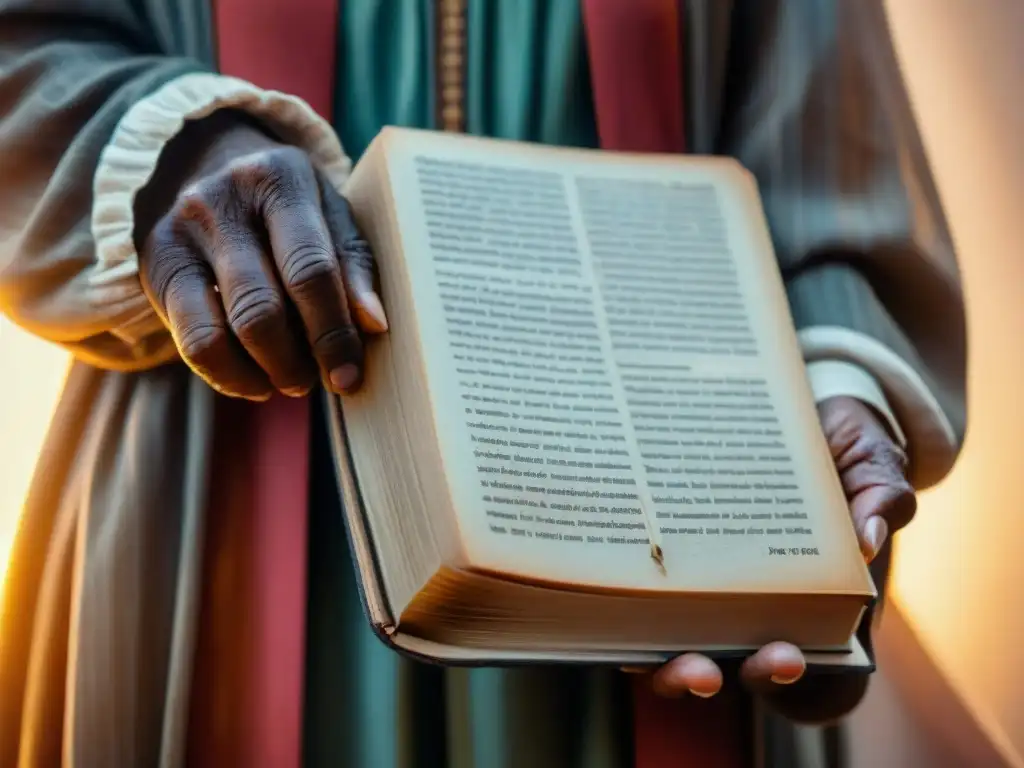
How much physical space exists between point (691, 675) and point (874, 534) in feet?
0.36

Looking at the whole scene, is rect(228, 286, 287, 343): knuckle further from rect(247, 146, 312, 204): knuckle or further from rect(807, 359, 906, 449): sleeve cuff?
rect(807, 359, 906, 449): sleeve cuff

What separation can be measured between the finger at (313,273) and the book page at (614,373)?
37 mm

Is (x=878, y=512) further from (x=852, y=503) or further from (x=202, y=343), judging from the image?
(x=202, y=343)

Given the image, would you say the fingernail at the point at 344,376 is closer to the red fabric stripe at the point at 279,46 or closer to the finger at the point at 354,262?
the finger at the point at 354,262

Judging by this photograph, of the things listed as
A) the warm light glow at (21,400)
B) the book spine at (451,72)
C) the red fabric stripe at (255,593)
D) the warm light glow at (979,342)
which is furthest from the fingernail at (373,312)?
the warm light glow at (979,342)

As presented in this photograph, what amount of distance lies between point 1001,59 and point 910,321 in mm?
380

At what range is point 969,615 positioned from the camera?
2.89 feet

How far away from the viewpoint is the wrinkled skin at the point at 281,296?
45 centimetres

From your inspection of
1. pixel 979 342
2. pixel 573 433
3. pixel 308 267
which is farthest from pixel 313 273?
pixel 979 342

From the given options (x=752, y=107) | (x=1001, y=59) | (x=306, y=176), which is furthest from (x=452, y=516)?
(x=1001, y=59)

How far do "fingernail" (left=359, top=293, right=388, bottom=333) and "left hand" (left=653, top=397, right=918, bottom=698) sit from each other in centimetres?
19

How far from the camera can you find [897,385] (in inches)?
22.7

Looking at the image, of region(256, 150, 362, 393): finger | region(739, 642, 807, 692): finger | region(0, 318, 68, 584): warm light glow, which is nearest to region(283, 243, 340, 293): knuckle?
region(256, 150, 362, 393): finger

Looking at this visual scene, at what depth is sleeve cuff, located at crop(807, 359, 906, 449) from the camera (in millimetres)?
559
